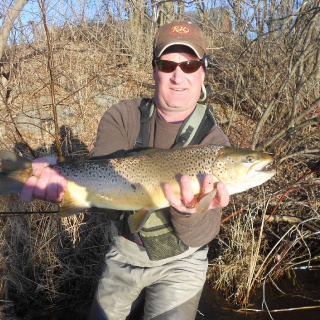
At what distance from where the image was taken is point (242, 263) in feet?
12.9

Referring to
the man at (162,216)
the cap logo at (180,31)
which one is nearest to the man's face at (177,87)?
the man at (162,216)

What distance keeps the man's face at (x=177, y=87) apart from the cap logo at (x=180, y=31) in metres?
0.14

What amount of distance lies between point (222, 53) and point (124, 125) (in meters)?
5.41

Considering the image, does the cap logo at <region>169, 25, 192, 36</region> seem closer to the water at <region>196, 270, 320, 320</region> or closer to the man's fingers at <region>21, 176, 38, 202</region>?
the man's fingers at <region>21, 176, 38, 202</region>

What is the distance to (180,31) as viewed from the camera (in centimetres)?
278

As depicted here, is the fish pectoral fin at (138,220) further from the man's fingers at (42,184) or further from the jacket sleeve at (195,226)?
the man's fingers at (42,184)

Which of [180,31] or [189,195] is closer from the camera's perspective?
[189,195]

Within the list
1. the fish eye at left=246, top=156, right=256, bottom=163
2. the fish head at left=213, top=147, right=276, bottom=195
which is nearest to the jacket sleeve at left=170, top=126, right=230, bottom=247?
the fish head at left=213, top=147, right=276, bottom=195

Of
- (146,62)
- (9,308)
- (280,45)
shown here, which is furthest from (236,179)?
(146,62)

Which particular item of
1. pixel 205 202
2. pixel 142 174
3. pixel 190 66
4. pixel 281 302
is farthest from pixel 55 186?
pixel 281 302

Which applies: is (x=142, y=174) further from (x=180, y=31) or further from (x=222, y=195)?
(x=180, y=31)

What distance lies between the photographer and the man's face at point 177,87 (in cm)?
274

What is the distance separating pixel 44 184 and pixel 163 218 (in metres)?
0.88

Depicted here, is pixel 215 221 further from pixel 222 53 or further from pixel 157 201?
pixel 222 53
